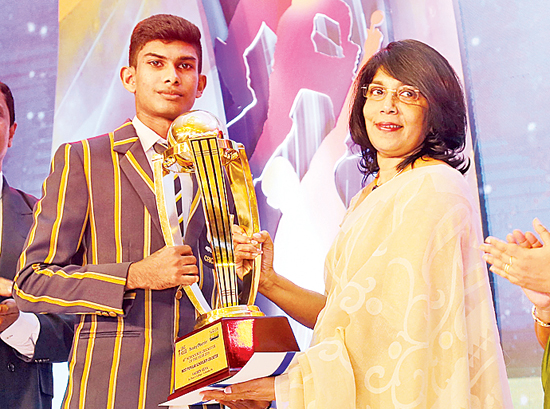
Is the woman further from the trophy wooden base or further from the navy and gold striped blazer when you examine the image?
the navy and gold striped blazer

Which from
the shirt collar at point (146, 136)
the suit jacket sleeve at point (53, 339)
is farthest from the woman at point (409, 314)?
the suit jacket sleeve at point (53, 339)

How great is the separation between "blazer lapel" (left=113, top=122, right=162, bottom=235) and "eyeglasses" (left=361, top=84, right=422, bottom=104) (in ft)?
2.38

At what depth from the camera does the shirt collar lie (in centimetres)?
195

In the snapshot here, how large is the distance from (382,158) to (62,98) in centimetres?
213

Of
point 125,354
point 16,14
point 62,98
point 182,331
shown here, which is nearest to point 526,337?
point 182,331

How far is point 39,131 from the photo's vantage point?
3.35 m

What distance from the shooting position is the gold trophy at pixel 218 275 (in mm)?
1390

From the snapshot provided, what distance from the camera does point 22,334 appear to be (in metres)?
2.32

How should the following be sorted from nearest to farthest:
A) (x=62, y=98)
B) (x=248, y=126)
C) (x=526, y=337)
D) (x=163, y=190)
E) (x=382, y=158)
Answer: (x=163, y=190) → (x=382, y=158) → (x=526, y=337) → (x=248, y=126) → (x=62, y=98)

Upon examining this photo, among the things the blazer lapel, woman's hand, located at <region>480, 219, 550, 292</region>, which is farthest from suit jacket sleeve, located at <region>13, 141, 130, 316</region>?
woman's hand, located at <region>480, 219, 550, 292</region>

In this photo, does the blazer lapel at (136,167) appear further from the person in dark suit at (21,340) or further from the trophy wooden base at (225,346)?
the person in dark suit at (21,340)

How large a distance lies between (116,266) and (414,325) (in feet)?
2.70

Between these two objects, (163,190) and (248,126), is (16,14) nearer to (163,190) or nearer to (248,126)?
(248,126)

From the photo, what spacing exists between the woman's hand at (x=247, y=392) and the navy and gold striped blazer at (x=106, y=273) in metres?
0.24
